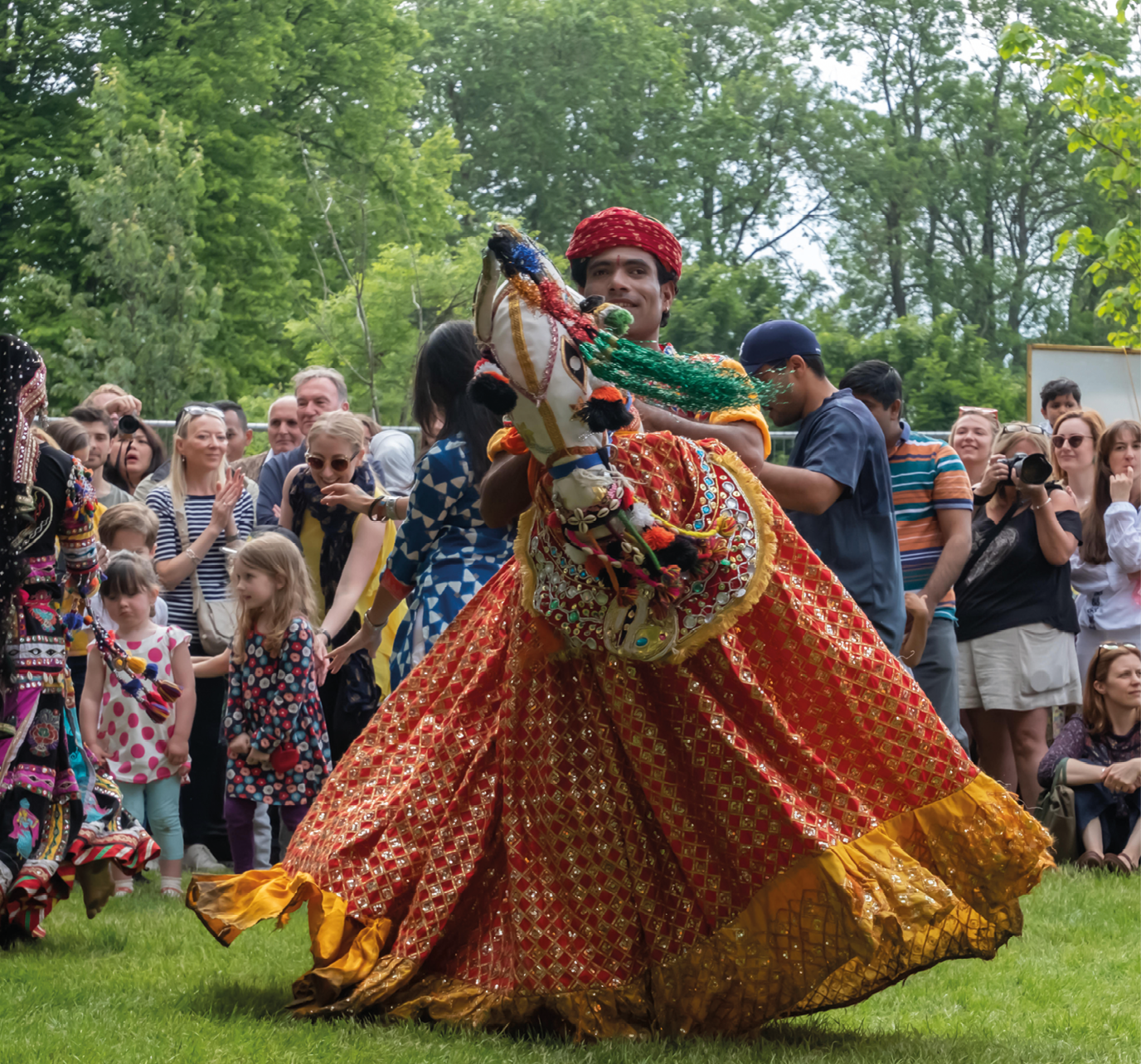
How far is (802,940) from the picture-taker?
11.0 ft

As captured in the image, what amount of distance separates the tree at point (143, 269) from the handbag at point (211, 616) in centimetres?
1551

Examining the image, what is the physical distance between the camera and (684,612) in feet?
11.3

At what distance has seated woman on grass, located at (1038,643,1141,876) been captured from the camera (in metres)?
6.88

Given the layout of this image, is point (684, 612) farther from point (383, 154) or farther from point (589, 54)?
point (589, 54)

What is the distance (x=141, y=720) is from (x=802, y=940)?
4.06 meters

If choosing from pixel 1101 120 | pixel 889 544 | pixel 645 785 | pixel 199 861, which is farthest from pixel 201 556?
pixel 1101 120

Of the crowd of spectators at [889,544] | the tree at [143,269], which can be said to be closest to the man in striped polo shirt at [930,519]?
the crowd of spectators at [889,544]

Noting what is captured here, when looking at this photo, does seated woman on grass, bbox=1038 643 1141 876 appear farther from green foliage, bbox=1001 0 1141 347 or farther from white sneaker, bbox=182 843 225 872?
green foliage, bbox=1001 0 1141 347

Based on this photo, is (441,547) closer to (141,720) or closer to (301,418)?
(141,720)

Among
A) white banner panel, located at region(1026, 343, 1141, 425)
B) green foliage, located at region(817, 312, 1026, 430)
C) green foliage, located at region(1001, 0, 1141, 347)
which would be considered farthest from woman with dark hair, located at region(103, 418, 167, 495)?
green foliage, located at region(817, 312, 1026, 430)

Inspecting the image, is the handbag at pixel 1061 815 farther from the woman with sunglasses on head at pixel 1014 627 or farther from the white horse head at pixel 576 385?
the white horse head at pixel 576 385

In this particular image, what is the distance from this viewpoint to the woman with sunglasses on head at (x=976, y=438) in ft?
28.2

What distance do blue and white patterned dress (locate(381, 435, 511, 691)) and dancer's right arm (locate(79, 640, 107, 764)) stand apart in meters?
2.37

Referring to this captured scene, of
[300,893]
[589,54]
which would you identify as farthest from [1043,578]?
[589,54]
